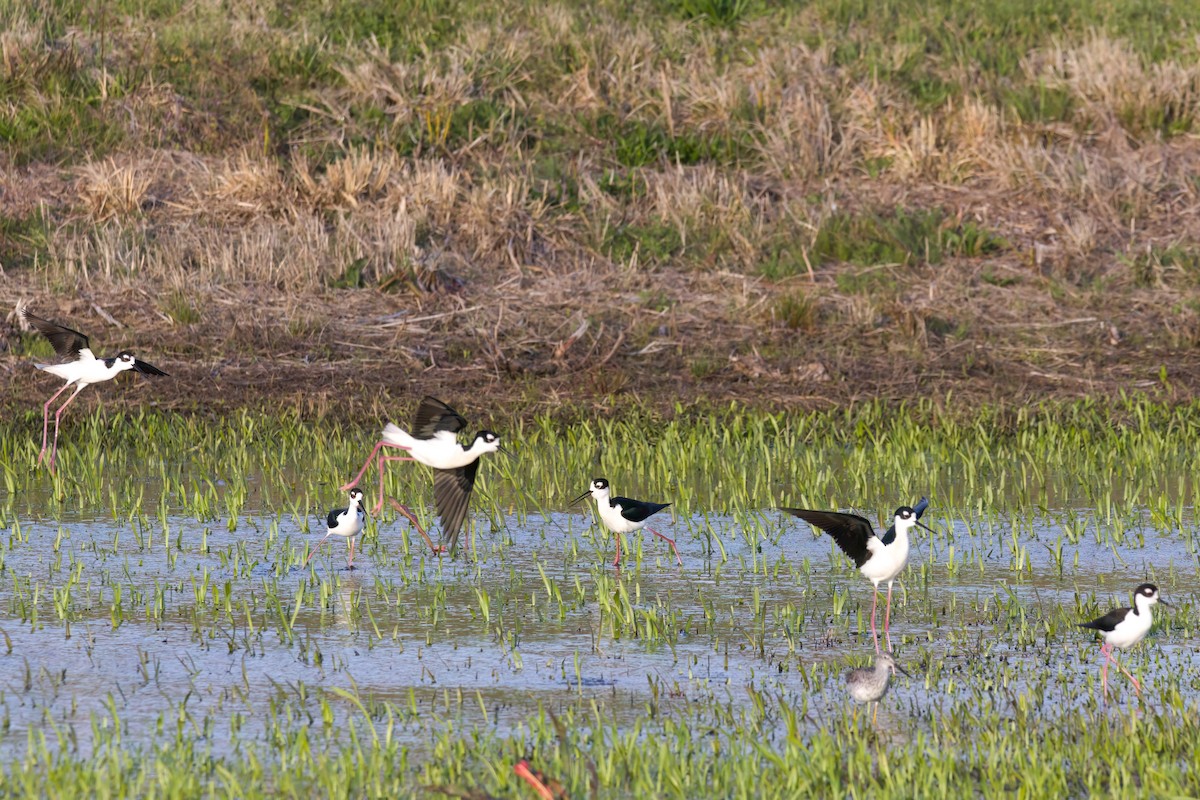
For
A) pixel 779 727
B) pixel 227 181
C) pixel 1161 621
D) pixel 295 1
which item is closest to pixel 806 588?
pixel 1161 621

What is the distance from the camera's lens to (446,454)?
30.1ft

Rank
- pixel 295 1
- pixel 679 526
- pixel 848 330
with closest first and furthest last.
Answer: pixel 679 526 < pixel 848 330 < pixel 295 1

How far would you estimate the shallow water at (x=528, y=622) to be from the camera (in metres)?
6.50

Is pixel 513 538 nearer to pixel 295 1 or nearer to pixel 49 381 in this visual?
pixel 49 381

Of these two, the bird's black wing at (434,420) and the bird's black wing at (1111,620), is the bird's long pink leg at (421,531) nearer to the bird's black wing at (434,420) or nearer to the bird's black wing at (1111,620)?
the bird's black wing at (434,420)

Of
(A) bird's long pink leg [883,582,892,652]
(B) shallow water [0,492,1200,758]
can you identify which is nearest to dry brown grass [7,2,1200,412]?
(B) shallow water [0,492,1200,758]

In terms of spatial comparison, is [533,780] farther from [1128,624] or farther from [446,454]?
[446,454]

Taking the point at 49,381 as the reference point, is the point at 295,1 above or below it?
above

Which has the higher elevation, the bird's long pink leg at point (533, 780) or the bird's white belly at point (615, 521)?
the bird's long pink leg at point (533, 780)

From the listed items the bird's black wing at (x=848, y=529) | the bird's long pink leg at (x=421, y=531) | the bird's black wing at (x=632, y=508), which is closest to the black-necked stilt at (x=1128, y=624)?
the bird's black wing at (x=848, y=529)

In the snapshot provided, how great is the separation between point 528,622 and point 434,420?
1.79 meters

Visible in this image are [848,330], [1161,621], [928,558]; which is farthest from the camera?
[848,330]

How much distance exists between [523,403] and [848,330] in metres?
2.95

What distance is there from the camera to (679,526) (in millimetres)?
9953
